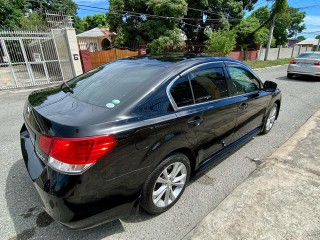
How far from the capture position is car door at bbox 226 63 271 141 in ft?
9.95

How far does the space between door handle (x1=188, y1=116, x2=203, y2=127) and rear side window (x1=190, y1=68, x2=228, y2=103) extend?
20cm

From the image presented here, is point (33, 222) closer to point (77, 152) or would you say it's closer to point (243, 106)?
point (77, 152)

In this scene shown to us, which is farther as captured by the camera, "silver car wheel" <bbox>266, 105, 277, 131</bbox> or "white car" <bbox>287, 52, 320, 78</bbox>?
"white car" <bbox>287, 52, 320, 78</bbox>

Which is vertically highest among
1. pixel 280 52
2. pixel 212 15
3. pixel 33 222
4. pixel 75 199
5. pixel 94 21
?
pixel 94 21

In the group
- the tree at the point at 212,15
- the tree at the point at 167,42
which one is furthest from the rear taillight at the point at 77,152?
the tree at the point at 212,15

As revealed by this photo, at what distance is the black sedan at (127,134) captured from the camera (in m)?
1.62

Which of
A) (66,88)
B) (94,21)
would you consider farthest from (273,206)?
(94,21)

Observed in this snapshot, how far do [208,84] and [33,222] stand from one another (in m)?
2.41

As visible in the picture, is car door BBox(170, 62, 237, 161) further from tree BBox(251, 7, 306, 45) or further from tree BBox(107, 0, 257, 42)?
tree BBox(251, 7, 306, 45)

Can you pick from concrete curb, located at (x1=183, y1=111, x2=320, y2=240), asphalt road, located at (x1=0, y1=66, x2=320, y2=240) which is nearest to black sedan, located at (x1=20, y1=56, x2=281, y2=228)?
asphalt road, located at (x1=0, y1=66, x2=320, y2=240)

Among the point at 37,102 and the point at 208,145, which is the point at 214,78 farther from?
the point at 37,102

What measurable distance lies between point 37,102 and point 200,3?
2124 centimetres

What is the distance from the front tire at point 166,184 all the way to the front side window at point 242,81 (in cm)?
133

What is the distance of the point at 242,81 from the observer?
3.29 meters
